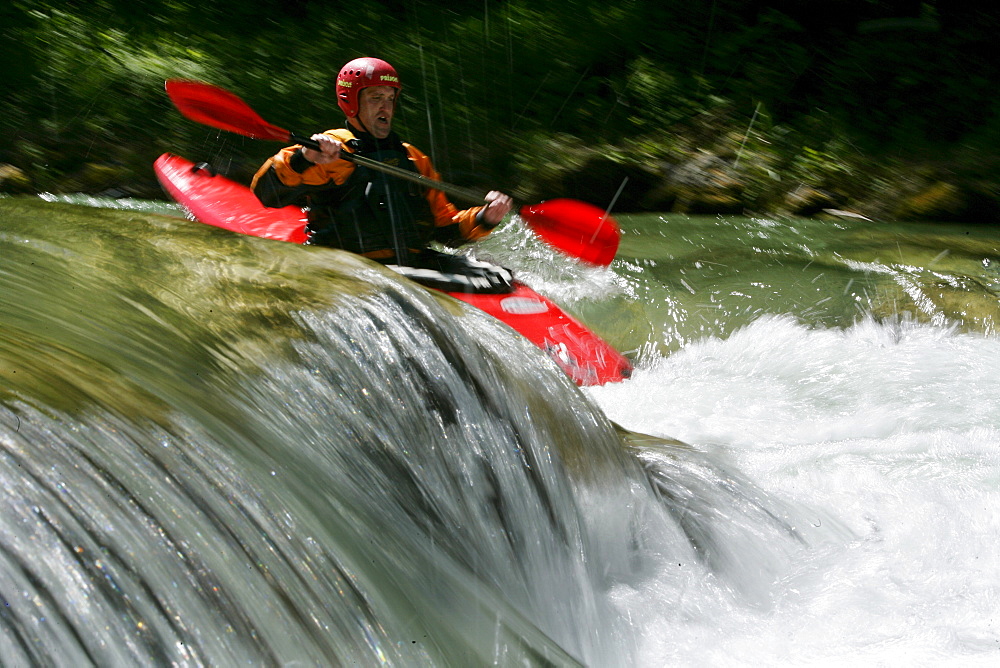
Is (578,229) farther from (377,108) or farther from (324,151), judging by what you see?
(324,151)

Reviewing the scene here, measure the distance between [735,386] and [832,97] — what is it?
456 cm

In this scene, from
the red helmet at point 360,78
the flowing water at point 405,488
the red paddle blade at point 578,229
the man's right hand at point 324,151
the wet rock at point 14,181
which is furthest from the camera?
the wet rock at point 14,181

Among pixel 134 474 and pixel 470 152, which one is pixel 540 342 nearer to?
pixel 134 474

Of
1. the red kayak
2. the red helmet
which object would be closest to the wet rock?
the red kayak

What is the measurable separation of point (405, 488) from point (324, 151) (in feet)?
6.48

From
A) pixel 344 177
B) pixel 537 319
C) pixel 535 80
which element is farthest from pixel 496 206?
pixel 535 80

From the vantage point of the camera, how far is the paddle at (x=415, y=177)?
3.85m

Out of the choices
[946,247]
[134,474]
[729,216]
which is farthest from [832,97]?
[134,474]

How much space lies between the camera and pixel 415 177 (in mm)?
3805

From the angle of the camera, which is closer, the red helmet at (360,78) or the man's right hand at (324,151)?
the man's right hand at (324,151)

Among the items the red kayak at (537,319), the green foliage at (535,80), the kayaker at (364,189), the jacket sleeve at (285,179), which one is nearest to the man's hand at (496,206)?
the kayaker at (364,189)

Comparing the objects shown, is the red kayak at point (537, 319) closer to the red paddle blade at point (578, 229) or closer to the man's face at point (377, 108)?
the red paddle blade at point (578, 229)

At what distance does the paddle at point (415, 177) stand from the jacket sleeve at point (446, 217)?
0.34ft

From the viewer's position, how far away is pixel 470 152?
7.86 m
